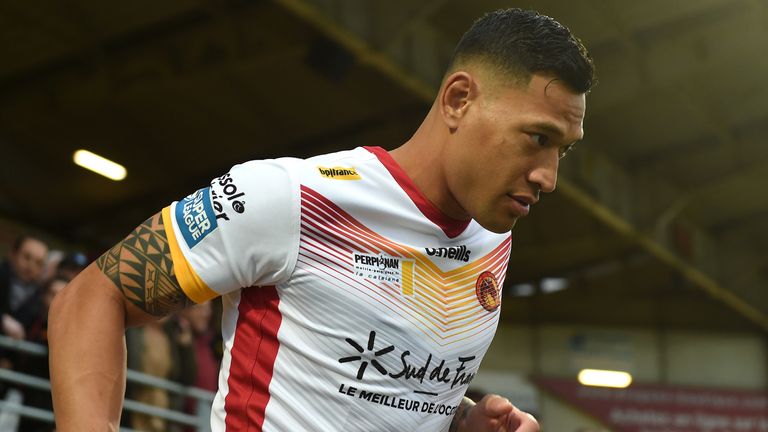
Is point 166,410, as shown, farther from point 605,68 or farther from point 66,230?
point 66,230

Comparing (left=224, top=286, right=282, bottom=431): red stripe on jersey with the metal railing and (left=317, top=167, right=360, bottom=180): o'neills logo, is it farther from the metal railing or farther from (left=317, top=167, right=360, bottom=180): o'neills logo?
the metal railing

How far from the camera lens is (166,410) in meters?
7.38

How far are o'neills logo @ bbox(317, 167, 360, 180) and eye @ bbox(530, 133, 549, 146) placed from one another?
0.42 meters

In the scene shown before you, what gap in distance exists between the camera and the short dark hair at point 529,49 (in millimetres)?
2510

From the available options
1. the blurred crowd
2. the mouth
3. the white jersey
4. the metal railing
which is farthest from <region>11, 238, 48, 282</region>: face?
the mouth

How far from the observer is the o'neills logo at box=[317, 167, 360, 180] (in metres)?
2.56

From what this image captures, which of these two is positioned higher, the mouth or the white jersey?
the mouth

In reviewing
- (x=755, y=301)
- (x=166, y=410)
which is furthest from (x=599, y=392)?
(x=166, y=410)

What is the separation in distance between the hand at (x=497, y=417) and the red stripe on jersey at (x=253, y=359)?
52 centimetres

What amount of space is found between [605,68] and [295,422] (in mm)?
11580

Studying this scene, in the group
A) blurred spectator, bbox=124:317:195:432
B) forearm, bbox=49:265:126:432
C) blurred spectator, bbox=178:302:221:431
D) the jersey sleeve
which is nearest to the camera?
forearm, bbox=49:265:126:432

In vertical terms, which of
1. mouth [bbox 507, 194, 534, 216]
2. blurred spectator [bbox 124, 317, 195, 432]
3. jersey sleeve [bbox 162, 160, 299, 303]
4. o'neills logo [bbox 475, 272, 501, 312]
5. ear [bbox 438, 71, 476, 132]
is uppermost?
blurred spectator [bbox 124, 317, 195, 432]

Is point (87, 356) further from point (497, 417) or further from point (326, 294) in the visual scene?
point (497, 417)

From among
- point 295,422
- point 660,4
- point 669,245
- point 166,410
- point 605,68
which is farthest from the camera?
point 669,245
